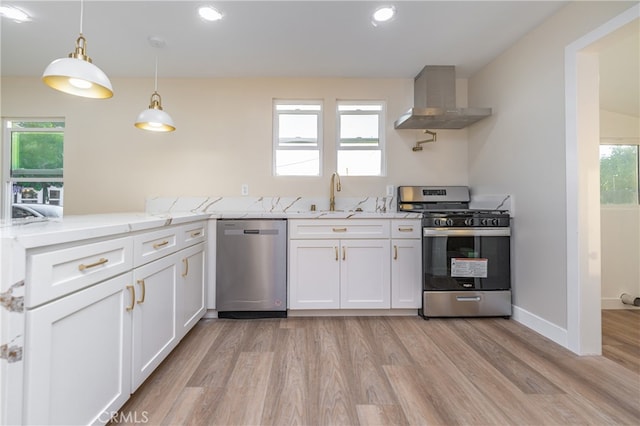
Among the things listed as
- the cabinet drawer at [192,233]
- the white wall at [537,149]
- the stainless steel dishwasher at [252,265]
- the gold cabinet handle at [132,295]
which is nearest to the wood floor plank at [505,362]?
the white wall at [537,149]

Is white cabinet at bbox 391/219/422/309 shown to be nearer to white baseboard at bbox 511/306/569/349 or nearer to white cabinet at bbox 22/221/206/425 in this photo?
white baseboard at bbox 511/306/569/349

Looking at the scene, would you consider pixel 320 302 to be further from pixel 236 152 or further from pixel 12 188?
pixel 12 188

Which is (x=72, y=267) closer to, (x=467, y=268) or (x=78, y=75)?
(x=78, y=75)

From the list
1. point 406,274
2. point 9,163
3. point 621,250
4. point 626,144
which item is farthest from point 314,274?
point 9,163

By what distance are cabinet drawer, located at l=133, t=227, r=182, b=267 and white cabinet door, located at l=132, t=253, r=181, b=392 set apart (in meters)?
0.04

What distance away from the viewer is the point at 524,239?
2332 mm

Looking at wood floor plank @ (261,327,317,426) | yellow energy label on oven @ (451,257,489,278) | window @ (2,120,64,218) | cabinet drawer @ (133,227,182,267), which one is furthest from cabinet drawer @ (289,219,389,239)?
window @ (2,120,64,218)

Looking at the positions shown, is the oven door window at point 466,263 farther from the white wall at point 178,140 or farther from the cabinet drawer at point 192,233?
the cabinet drawer at point 192,233

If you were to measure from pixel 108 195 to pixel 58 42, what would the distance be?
138 centimetres

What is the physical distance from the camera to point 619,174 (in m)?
→ 2.70

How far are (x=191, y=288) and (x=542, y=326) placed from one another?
2.58 m

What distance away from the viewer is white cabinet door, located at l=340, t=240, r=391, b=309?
2.46 metres

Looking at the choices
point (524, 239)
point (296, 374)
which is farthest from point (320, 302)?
point (524, 239)

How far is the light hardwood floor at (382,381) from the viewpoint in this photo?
1.30 metres
